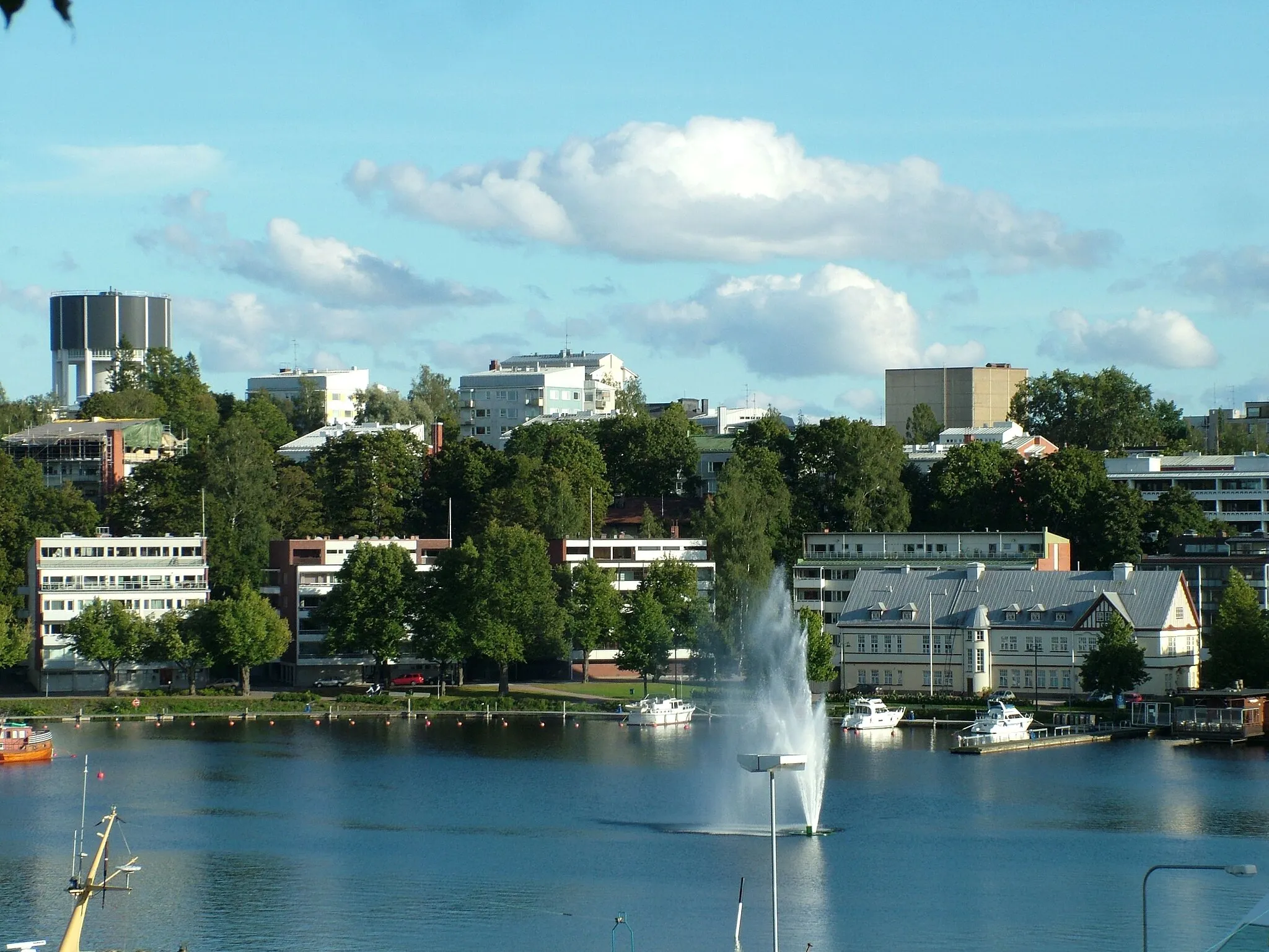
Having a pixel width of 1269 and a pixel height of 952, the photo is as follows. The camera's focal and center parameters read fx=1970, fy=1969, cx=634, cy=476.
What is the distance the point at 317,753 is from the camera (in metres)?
85.0

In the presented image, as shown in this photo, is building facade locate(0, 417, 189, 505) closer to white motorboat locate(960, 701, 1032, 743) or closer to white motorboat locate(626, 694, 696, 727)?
white motorboat locate(626, 694, 696, 727)

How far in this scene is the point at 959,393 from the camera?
187375 mm

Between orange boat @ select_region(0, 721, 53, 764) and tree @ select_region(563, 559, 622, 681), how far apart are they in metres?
31.5

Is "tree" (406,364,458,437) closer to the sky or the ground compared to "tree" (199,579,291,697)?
closer to the sky

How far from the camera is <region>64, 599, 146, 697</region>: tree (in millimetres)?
104875

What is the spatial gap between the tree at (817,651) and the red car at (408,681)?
22668mm

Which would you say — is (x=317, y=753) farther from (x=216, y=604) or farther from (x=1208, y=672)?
(x=1208, y=672)

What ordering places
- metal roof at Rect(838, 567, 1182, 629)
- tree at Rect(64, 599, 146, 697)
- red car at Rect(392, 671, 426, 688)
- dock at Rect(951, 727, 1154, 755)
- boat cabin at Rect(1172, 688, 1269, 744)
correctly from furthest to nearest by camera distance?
red car at Rect(392, 671, 426, 688)
tree at Rect(64, 599, 146, 697)
metal roof at Rect(838, 567, 1182, 629)
boat cabin at Rect(1172, 688, 1269, 744)
dock at Rect(951, 727, 1154, 755)

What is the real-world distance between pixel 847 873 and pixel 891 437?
76.1 metres

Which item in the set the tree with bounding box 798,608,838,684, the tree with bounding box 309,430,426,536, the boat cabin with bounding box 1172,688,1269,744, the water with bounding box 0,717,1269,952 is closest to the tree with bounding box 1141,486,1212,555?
the tree with bounding box 798,608,838,684

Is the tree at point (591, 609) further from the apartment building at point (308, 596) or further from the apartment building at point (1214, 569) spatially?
the apartment building at point (1214, 569)

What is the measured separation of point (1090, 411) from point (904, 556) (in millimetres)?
58122

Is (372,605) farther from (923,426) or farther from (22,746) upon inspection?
(923,426)

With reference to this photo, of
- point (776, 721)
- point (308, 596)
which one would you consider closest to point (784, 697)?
point (776, 721)
